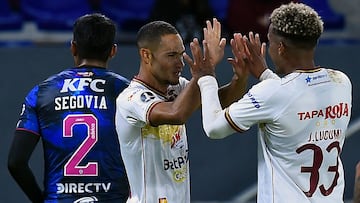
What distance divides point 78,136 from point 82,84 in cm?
31

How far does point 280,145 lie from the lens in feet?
19.0

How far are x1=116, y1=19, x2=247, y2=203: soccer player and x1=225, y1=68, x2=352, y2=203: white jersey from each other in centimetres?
37

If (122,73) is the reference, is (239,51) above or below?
below

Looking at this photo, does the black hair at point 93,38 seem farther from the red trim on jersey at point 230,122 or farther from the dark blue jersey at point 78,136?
the red trim on jersey at point 230,122

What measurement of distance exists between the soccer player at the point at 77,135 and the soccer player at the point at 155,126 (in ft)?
0.70

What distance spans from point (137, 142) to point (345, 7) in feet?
18.8

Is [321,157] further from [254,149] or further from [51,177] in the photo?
[254,149]

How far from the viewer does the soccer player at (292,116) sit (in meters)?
5.74

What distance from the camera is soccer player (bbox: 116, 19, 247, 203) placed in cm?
604

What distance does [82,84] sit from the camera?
6414 millimetres

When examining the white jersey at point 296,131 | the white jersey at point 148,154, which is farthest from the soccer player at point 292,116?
the white jersey at point 148,154

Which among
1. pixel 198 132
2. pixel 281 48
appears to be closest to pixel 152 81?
pixel 281 48

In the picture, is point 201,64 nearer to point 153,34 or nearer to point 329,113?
point 153,34

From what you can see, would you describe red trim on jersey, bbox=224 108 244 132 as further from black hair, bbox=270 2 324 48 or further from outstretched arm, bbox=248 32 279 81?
black hair, bbox=270 2 324 48
